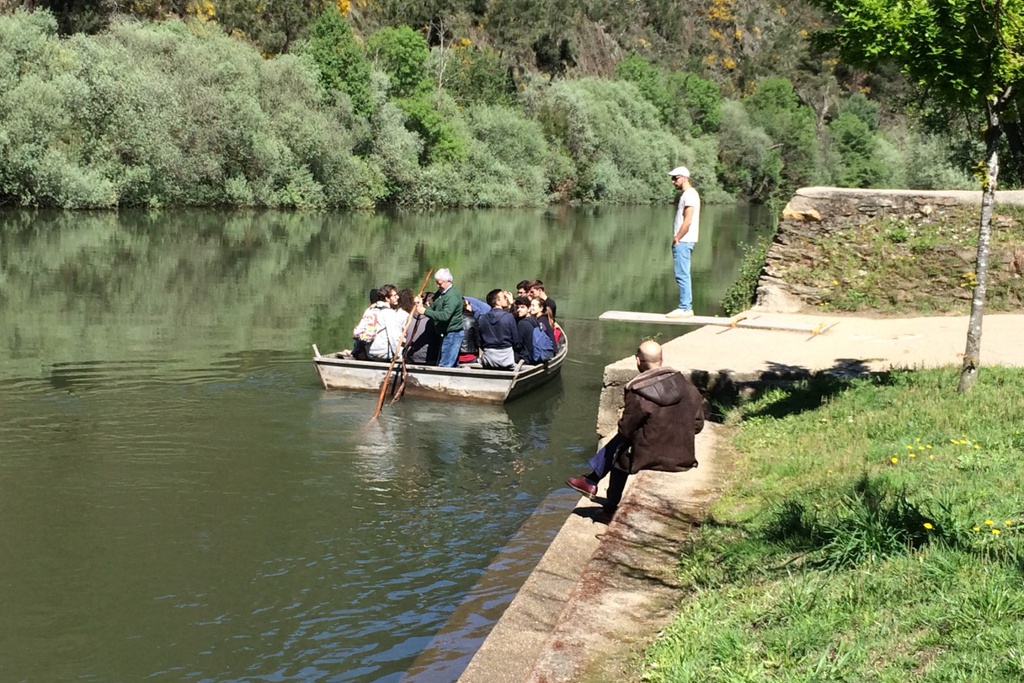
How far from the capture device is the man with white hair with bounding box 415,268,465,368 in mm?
15383

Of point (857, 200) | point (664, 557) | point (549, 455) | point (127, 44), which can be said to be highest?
point (127, 44)

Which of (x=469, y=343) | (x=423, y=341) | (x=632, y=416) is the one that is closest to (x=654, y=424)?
(x=632, y=416)

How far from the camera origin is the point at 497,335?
1563 centimetres

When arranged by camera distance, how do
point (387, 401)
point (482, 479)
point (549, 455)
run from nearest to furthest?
point (482, 479), point (549, 455), point (387, 401)

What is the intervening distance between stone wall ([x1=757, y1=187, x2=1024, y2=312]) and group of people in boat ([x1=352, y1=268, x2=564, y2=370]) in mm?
3339

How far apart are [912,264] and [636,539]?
400 inches

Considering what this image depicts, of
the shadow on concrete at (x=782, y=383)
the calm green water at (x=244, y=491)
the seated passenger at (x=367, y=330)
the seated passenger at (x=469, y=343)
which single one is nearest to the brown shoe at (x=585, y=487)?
the calm green water at (x=244, y=491)

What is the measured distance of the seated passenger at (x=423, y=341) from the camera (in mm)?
15961

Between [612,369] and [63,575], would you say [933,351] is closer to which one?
[612,369]

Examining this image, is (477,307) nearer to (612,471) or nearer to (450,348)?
(450,348)

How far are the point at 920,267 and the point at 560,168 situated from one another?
52460 mm

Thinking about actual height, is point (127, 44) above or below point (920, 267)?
above

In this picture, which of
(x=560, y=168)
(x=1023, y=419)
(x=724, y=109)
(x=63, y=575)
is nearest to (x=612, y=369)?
(x=1023, y=419)

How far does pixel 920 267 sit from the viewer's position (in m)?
16.0
